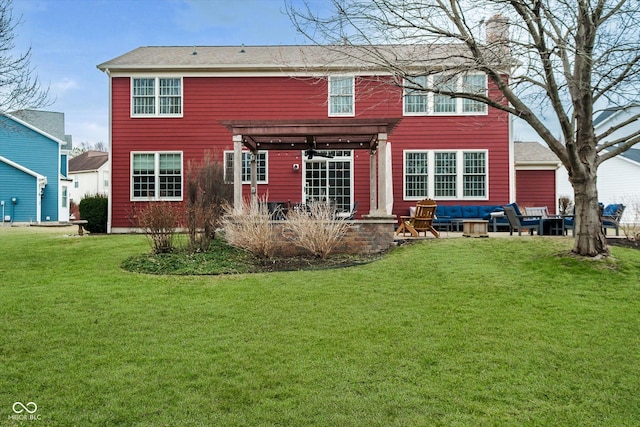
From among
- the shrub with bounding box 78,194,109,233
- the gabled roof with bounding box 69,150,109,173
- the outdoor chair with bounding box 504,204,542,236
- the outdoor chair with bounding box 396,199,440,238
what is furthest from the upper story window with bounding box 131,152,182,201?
the gabled roof with bounding box 69,150,109,173

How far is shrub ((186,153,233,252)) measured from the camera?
9.44 metres

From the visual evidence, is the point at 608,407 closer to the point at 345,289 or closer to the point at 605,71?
the point at 345,289

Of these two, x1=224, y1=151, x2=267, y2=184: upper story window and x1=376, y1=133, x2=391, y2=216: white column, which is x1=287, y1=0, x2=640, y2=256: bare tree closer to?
x1=376, y1=133, x2=391, y2=216: white column

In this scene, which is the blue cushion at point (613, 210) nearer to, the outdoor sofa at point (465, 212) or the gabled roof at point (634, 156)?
the outdoor sofa at point (465, 212)

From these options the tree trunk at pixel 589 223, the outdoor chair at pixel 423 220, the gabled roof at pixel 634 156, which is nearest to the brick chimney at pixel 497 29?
the tree trunk at pixel 589 223

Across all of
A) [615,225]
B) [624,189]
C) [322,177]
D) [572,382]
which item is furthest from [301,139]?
[624,189]

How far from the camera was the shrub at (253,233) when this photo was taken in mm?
8719

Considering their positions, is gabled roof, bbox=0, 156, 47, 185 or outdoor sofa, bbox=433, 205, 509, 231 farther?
gabled roof, bbox=0, 156, 47, 185

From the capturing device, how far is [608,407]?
135 inches

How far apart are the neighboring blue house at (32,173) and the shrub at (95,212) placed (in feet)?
38.0

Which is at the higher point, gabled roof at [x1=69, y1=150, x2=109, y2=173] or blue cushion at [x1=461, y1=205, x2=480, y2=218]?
gabled roof at [x1=69, y1=150, x2=109, y2=173]

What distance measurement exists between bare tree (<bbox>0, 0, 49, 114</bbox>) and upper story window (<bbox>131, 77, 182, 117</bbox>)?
5457mm

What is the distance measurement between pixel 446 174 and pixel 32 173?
70.9 feet

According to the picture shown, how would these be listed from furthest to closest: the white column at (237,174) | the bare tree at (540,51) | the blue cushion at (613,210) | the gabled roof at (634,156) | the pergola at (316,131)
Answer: the gabled roof at (634,156) → the blue cushion at (613,210) → the pergola at (316,131) → the white column at (237,174) → the bare tree at (540,51)
